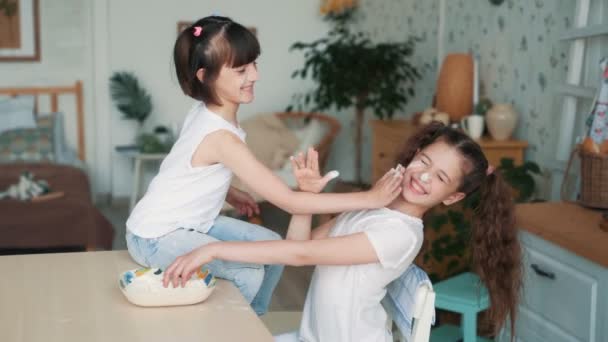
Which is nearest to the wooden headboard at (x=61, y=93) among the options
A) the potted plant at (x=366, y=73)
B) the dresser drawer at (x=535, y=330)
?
the potted plant at (x=366, y=73)

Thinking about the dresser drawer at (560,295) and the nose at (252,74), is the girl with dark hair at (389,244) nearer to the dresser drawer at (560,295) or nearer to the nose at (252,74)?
the nose at (252,74)

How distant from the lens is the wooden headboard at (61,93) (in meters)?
6.16

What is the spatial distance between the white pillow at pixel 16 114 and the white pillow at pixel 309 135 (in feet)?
6.56

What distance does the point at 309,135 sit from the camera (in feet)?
18.8

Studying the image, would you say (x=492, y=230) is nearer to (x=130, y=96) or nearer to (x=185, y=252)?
(x=185, y=252)

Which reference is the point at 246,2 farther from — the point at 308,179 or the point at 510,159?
the point at 308,179

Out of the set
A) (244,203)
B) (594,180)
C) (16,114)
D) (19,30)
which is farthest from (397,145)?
(19,30)

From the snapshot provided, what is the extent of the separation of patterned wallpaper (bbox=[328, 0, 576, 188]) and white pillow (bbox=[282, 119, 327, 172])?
1069 mm

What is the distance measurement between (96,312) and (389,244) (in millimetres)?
573

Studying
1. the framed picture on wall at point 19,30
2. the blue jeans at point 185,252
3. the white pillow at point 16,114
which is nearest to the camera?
the blue jeans at point 185,252

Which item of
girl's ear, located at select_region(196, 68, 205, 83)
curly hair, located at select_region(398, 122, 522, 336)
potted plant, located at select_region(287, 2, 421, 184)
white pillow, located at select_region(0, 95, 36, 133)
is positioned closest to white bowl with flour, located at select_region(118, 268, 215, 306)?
girl's ear, located at select_region(196, 68, 205, 83)

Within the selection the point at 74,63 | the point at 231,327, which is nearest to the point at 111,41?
the point at 74,63

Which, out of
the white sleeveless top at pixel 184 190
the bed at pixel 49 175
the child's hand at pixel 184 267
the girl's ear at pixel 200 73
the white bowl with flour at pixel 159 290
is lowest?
the bed at pixel 49 175

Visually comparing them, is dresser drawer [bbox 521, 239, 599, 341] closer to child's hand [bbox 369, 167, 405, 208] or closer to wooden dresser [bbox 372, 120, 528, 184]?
child's hand [bbox 369, 167, 405, 208]
